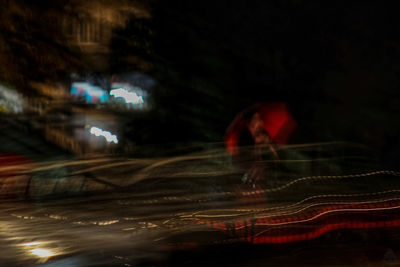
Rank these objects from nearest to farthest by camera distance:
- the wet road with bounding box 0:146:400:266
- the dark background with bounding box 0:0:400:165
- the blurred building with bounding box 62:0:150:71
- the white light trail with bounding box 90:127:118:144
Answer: the wet road with bounding box 0:146:400:266 → the blurred building with bounding box 62:0:150:71 → the dark background with bounding box 0:0:400:165 → the white light trail with bounding box 90:127:118:144

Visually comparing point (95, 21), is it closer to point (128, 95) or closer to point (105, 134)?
point (128, 95)

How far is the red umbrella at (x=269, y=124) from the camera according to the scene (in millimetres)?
10023

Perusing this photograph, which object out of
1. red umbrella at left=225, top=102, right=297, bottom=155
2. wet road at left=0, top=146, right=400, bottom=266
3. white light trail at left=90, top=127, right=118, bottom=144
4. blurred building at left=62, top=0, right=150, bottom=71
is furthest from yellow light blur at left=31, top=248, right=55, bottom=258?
white light trail at left=90, top=127, right=118, bottom=144

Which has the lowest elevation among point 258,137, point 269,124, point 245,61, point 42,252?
point 42,252

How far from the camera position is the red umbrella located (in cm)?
1002

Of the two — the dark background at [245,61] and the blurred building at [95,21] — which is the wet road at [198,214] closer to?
the dark background at [245,61]

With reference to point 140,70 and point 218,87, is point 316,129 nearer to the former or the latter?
point 218,87

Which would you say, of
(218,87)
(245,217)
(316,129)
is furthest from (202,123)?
(245,217)

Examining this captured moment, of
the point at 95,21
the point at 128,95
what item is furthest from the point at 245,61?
the point at 95,21

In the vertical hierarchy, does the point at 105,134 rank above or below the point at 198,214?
above

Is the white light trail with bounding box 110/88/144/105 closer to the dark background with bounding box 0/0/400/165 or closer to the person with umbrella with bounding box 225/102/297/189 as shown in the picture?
the dark background with bounding box 0/0/400/165

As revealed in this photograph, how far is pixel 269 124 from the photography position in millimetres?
10078

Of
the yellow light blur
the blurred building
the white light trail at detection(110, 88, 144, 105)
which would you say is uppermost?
the blurred building

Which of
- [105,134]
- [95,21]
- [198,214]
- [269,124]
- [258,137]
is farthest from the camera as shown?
[105,134]
